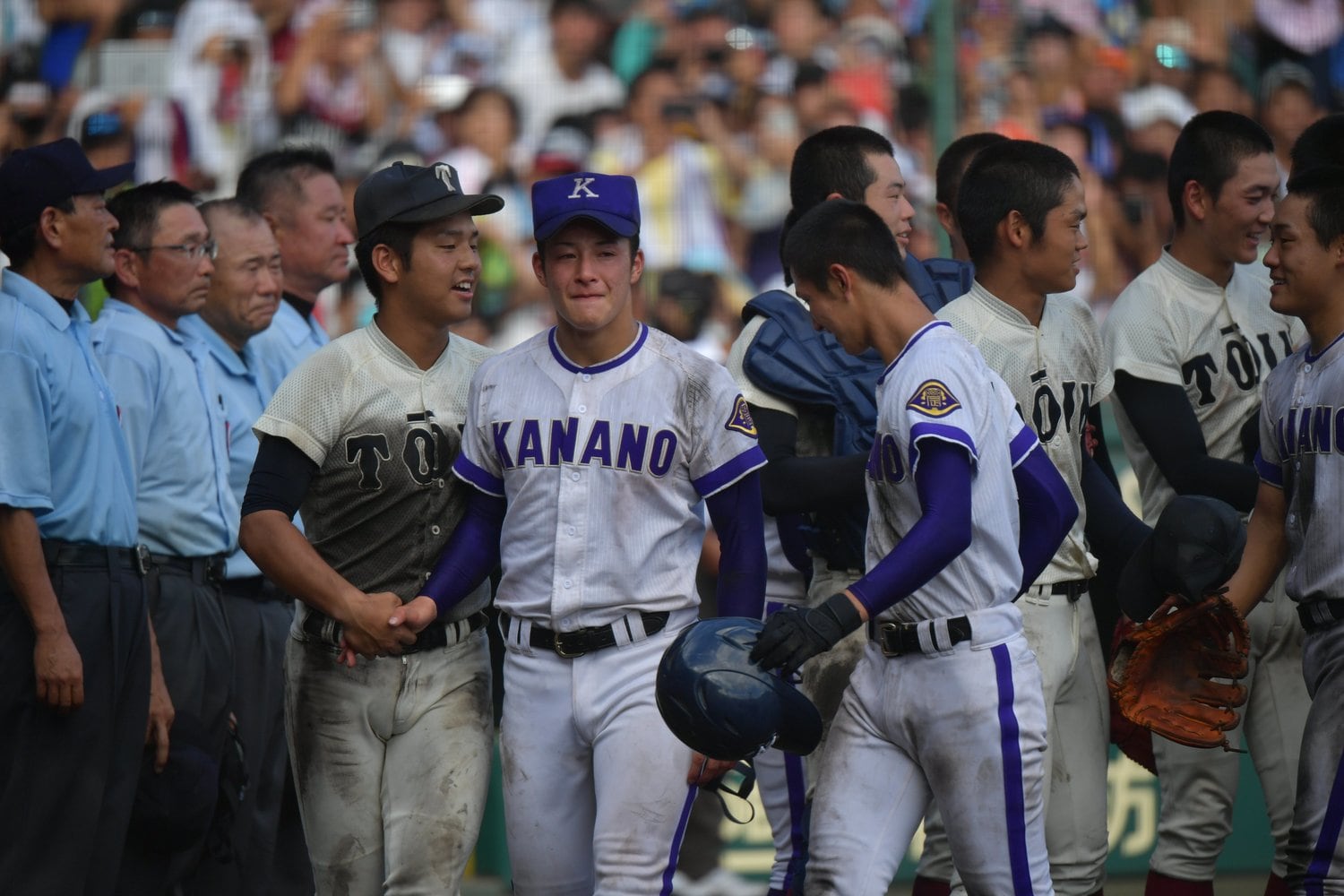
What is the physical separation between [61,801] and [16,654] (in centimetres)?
45

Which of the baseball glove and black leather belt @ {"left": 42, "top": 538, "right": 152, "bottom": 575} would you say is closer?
the baseball glove

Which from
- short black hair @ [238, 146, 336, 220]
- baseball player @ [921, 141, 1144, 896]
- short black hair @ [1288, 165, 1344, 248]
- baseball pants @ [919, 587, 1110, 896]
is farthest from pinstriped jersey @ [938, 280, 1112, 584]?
short black hair @ [238, 146, 336, 220]

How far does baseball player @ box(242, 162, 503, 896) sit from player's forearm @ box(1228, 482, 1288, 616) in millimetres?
2127

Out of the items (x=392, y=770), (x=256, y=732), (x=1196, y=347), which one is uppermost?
(x=1196, y=347)

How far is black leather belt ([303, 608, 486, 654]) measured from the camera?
4.84m

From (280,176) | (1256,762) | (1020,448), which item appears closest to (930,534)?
(1020,448)

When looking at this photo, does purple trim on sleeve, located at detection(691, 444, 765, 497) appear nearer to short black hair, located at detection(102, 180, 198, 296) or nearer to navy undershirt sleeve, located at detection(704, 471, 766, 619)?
navy undershirt sleeve, located at detection(704, 471, 766, 619)

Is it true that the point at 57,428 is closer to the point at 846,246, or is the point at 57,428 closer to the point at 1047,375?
the point at 846,246

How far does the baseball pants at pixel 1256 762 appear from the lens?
558 centimetres

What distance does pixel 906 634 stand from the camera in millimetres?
4441

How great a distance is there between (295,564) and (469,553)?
1.44ft

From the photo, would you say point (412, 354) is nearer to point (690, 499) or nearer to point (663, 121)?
point (690, 499)

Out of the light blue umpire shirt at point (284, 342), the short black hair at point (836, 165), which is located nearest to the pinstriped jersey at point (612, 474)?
the short black hair at point (836, 165)

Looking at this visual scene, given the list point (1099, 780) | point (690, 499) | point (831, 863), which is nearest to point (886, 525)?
point (690, 499)
